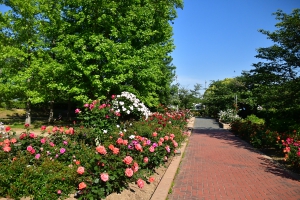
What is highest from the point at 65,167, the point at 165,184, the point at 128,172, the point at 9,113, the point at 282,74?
the point at 282,74

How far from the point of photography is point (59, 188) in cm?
395

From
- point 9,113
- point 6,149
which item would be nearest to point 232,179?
point 6,149

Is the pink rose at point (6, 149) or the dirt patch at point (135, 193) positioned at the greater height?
the pink rose at point (6, 149)

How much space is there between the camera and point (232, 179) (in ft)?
21.0

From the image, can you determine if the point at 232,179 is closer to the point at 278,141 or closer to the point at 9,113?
the point at 278,141

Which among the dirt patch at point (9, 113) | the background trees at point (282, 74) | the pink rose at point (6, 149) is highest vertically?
the background trees at point (282, 74)

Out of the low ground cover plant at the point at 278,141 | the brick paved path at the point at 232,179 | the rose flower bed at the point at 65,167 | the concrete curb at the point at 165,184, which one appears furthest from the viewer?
the low ground cover plant at the point at 278,141

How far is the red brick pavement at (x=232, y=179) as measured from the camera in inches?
209

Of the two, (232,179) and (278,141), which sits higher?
(278,141)

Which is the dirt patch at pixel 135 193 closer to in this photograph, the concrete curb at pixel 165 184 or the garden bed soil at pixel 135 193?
the garden bed soil at pixel 135 193

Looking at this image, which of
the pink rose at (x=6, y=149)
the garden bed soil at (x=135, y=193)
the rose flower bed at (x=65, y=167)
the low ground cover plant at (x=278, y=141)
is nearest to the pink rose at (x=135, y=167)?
the rose flower bed at (x=65, y=167)

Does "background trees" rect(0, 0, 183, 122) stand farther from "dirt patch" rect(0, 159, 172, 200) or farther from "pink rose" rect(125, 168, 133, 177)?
"pink rose" rect(125, 168, 133, 177)

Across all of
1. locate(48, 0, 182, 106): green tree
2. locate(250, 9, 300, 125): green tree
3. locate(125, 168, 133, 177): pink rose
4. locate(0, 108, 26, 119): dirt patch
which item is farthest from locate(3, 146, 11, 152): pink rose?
locate(0, 108, 26, 119): dirt patch

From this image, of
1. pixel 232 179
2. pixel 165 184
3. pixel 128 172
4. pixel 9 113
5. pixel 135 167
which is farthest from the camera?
pixel 9 113
